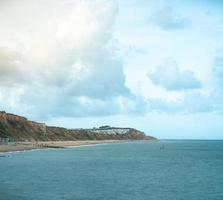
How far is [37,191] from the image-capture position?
5650 cm

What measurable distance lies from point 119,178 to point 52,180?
11.2 meters

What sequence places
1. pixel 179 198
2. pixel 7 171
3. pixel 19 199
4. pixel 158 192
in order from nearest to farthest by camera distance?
pixel 19 199, pixel 179 198, pixel 158 192, pixel 7 171

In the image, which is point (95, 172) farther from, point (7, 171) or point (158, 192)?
point (158, 192)

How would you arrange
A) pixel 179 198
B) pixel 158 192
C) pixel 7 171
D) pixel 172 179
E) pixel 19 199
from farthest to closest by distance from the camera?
1. pixel 7 171
2. pixel 172 179
3. pixel 158 192
4. pixel 179 198
5. pixel 19 199

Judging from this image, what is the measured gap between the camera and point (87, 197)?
5278 centimetres

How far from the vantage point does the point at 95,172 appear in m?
81.6

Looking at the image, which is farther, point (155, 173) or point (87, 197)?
point (155, 173)

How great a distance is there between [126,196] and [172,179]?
767 inches

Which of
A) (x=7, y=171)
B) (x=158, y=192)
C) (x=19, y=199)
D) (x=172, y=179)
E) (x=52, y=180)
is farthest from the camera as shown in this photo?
(x=7, y=171)

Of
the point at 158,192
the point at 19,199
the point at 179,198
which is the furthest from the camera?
the point at 158,192

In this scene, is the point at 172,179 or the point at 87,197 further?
the point at 172,179

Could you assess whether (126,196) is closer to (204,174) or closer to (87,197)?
(87,197)

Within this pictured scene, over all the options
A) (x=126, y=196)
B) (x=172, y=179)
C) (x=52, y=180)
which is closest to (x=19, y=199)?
(x=126, y=196)

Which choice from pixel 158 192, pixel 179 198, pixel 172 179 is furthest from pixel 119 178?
pixel 179 198
